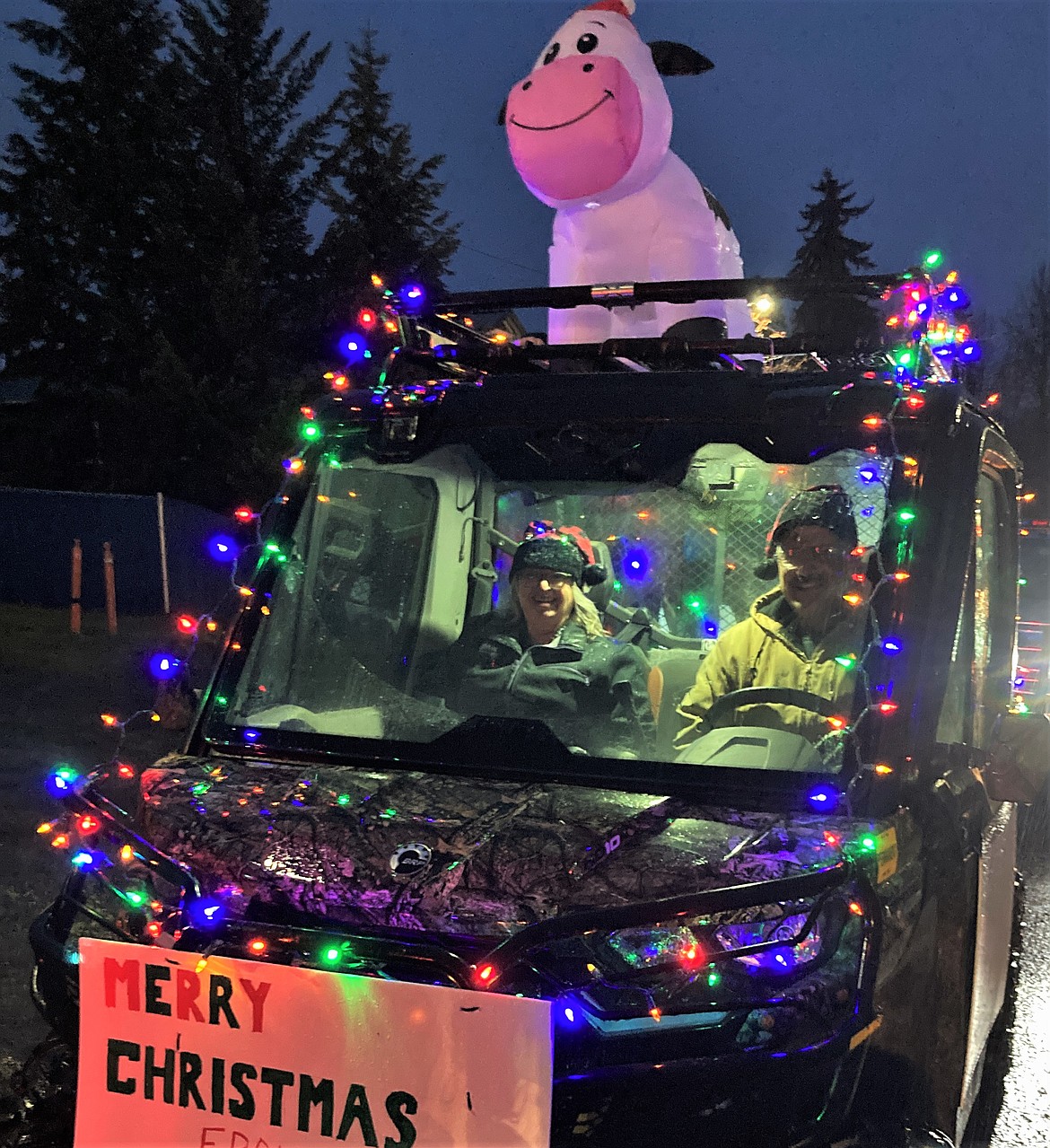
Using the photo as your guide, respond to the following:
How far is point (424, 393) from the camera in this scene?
3.31 meters

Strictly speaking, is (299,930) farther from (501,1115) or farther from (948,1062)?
(948,1062)

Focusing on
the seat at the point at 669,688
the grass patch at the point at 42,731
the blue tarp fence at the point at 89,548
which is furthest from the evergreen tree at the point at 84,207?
the seat at the point at 669,688

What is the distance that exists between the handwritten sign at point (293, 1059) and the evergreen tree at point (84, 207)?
3114 cm

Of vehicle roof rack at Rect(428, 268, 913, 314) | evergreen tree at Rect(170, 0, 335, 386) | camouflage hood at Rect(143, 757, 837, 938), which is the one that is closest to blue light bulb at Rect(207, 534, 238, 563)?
camouflage hood at Rect(143, 757, 837, 938)

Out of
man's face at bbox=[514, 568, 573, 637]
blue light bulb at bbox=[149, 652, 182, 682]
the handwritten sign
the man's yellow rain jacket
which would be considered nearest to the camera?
the handwritten sign

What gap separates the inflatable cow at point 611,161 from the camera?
5.82 meters

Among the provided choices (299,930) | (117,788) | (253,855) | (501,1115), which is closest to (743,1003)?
(501,1115)

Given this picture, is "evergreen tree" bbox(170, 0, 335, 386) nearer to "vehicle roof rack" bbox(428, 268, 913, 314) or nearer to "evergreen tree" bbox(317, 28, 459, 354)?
"evergreen tree" bbox(317, 28, 459, 354)

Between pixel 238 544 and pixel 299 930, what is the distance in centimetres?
147

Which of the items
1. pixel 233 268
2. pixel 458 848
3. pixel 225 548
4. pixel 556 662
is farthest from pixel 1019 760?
pixel 233 268

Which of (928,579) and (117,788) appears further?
(117,788)

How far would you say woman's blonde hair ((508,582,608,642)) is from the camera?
→ 3389 millimetres

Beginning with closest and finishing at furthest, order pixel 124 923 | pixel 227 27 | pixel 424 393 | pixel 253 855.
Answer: pixel 253 855 < pixel 124 923 < pixel 424 393 < pixel 227 27

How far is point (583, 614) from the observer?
3.47m
